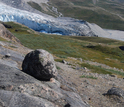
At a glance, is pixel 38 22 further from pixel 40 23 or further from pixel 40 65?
pixel 40 65

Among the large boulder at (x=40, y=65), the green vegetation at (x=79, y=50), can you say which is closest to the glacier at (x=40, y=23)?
the green vegetation at (x=79, y=50)

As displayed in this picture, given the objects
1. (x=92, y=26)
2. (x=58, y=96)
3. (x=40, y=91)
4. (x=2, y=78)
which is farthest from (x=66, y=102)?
(x=92, y=26)

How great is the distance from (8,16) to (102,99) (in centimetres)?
11740

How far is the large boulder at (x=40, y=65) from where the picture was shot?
970cm

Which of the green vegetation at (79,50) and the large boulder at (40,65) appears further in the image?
the green vegetation at (79,50)

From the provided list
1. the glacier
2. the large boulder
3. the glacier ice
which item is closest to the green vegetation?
the large boulder

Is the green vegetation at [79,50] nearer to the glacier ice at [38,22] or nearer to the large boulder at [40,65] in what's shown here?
the large boulder at [40,65]

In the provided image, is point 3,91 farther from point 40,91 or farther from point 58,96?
point 58,96

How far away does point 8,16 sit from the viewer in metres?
117

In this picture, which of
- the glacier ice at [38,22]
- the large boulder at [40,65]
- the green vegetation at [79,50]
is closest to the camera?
the large boulder at [40,65]

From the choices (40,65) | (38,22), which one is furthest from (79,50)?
(38,22)

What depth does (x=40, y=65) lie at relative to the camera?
31.9ft

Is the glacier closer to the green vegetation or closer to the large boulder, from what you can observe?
the green vegetation

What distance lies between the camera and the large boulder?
31.8 ft
